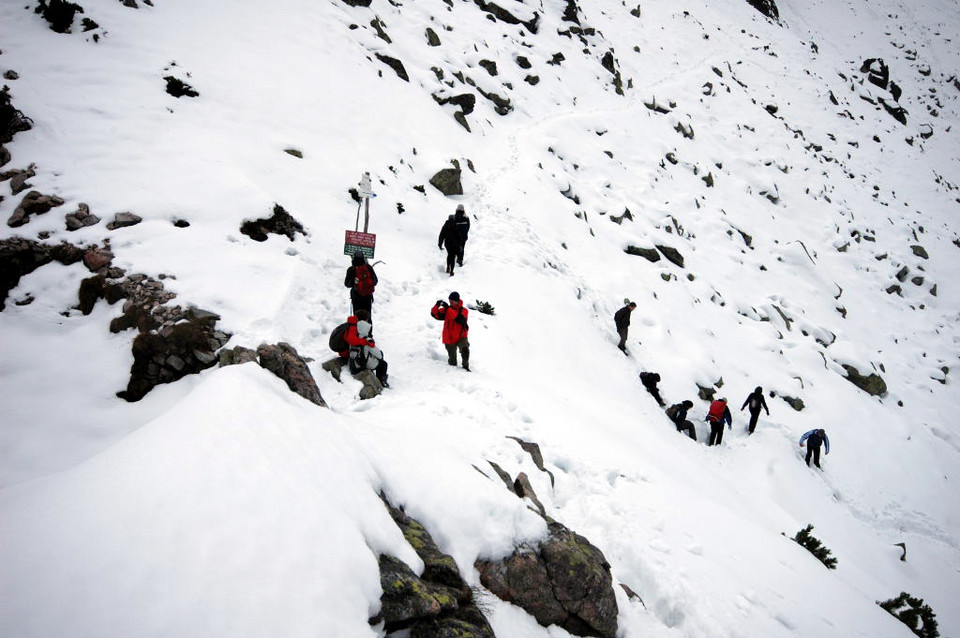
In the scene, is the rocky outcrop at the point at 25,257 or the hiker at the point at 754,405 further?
the hiker at the point at 754,405

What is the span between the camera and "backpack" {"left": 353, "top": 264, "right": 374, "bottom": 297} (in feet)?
26.1

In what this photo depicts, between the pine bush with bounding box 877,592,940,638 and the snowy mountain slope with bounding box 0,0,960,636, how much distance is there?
0.73 m

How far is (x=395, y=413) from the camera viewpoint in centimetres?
620

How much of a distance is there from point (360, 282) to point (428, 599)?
633 centimetres

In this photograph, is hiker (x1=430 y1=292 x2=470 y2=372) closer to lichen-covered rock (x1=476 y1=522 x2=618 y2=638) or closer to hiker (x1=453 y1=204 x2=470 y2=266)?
hiker (x1=453 y1=204 x2=470 y2=266)

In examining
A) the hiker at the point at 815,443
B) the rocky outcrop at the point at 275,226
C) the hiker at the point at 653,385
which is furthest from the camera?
the hiker at the point at 815,443

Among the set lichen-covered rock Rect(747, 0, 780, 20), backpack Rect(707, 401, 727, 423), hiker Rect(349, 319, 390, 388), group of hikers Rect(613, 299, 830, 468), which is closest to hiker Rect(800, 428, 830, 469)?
group of hikers Rect(613, 299, 830, 468)

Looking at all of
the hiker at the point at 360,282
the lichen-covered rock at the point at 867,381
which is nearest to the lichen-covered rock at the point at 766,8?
the lichen-covered rock at the point at 867,381

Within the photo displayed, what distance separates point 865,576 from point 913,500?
6.28m

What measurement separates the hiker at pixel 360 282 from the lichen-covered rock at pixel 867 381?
18167 millimetres

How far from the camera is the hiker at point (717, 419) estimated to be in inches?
424

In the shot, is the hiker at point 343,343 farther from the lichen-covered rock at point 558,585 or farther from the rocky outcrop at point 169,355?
the lichen-covered rock at point 558,585

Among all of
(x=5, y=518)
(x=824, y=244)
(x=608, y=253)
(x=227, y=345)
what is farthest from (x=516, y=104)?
(x=5, y=518)

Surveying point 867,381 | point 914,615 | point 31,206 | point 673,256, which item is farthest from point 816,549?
point 31,206
